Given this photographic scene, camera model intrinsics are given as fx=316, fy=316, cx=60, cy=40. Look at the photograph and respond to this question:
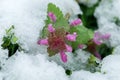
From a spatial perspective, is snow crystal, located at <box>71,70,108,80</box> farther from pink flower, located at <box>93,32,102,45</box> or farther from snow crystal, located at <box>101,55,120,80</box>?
pink flower, located at <box>93,32,102,45</box>

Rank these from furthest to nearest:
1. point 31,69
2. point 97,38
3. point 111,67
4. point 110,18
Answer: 1. point 110,18
2. point 97,38
3. point 111,67
4. point 31,69

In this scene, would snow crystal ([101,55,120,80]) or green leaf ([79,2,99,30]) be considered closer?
snow crystal ([101,55,120,80])

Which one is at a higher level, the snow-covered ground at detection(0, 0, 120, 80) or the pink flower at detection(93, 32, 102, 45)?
the pink flower at detection(93, 32, 102, 45)

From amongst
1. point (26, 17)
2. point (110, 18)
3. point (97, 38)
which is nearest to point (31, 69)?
point (26, 17)

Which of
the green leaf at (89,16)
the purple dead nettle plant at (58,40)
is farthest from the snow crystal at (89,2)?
the purple dead nettle plant at (58,40)

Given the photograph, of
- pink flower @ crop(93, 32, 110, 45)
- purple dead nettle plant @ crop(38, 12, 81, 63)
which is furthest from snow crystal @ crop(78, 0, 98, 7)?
purple dead nettle plant @ crop(38, 12, 81, 63)

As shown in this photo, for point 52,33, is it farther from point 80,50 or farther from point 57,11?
point 80,50

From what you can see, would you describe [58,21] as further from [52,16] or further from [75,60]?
[75,60]

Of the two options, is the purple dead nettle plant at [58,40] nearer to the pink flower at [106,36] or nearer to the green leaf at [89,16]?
the pink flower at [106,36]
